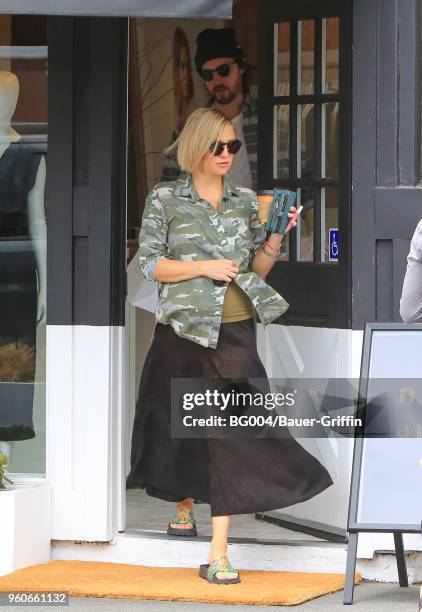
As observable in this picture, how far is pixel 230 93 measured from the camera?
7125 millimetres

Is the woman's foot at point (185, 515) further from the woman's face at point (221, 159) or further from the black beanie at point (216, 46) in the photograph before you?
the black beanie at point (216, 46)

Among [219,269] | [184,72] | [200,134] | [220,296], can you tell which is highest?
[184,72]

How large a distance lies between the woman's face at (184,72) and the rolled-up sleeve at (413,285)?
2.70 m

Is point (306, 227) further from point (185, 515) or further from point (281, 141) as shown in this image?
point (185, 515)

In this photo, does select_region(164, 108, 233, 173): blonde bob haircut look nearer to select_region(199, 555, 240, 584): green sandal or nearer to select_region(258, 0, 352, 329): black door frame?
select_region(258, 0, 352, 329): black door frame

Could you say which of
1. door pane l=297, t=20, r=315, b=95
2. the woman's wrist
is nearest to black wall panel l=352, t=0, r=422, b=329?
the woman's wrist

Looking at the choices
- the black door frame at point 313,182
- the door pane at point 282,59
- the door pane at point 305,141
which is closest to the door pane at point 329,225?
the black door frame at point 313,182

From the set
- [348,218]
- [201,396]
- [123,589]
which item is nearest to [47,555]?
[123,589]

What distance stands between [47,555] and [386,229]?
2021mm

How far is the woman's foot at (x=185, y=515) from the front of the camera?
6371mm

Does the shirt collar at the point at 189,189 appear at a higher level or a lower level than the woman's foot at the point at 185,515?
higher

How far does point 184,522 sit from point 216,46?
2.36 meters

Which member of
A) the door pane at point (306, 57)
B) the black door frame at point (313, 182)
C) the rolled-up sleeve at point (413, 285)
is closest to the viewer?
the rolled-up sleeve at point (413, 285)

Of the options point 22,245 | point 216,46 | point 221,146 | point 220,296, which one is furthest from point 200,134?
point 216,46
